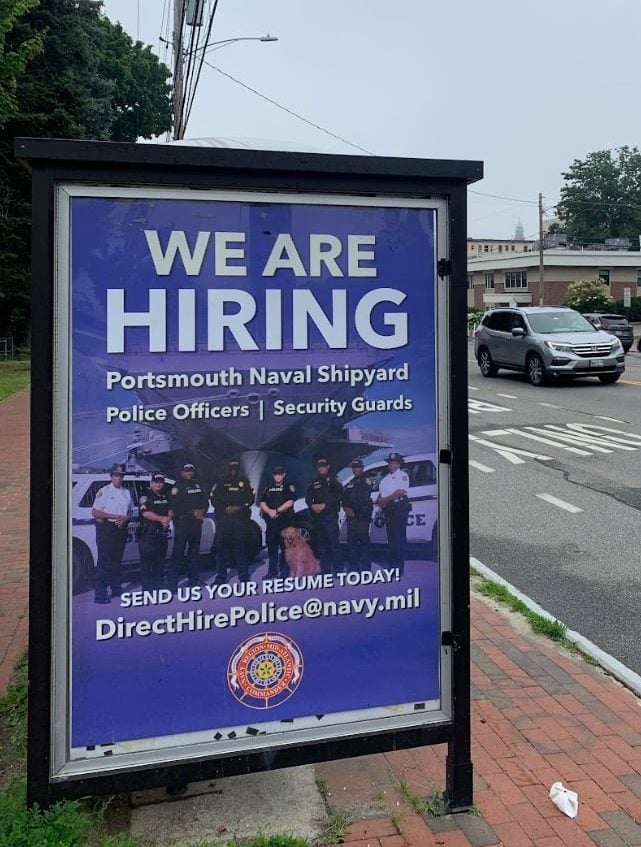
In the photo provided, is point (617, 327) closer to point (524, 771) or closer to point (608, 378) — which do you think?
point (608, 378)

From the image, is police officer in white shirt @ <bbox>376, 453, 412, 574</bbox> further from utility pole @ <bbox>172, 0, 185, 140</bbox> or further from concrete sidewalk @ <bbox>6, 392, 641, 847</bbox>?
utility pole @ <bbox>172, 0, 185, 140</bbox>

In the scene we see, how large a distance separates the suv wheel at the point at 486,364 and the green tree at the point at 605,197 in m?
76.8

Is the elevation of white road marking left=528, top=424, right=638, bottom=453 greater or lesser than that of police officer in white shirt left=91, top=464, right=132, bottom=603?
greater

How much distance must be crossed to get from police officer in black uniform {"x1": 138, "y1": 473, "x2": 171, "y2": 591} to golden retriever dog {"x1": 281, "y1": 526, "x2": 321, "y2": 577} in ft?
1.38

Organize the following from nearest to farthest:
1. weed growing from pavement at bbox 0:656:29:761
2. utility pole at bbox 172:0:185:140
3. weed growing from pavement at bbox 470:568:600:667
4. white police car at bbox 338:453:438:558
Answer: white police car at bbox 338:453:438:558 → weed growing from pavement at bbox 0:656:29:761 → weed growing from pavement at bbox 470:568:600:667 → utility pole at bbox 172:0:185:140

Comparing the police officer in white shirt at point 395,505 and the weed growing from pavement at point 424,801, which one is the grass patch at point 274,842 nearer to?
the weed growing from pavement at point 424,801

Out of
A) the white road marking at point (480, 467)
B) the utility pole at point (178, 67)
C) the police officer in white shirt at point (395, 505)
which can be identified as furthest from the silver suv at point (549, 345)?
the police officer in white shirt at point (395, 505)

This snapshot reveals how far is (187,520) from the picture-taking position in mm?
2670

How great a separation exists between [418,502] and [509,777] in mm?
1258

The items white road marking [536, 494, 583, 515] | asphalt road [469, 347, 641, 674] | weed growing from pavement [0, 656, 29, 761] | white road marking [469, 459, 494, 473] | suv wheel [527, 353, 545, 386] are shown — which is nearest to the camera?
weed growing from pavement [0, 656, 29, 761]

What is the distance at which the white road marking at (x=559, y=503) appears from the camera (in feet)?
25.8

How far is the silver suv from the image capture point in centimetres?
1792

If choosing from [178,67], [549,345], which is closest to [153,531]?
[178,67]

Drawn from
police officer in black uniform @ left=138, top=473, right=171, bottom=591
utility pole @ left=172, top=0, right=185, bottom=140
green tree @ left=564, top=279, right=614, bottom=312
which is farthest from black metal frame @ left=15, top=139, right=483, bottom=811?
green tree @ left=564, top=279, right=614, bottom=312
